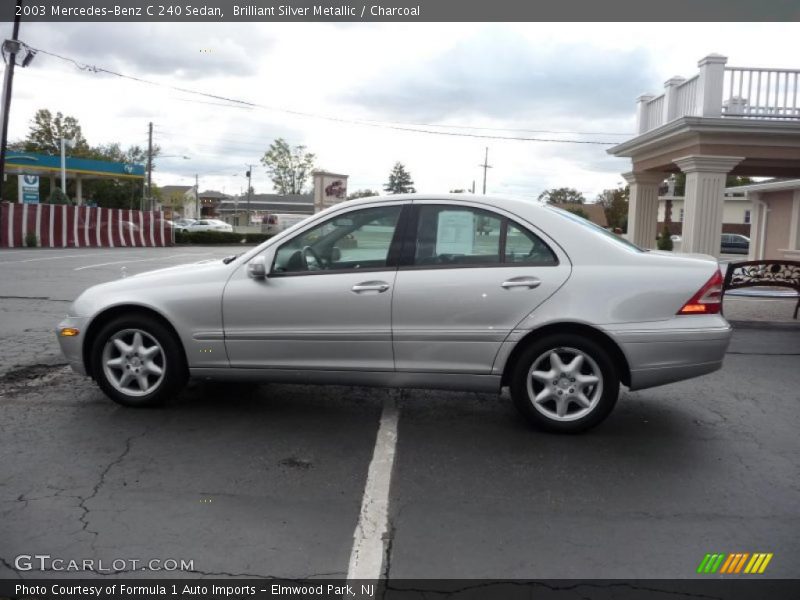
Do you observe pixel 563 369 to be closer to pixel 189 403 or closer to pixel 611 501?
pixel 611 501

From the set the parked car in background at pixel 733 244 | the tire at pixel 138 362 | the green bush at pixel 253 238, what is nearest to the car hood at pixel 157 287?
the tire at pixel 138 362

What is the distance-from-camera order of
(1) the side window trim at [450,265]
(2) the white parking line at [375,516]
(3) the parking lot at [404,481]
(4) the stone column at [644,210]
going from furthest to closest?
(4) the stone column at [644,210], (1) the side window trim at [450,265], (3) the parking lot at [404,481], (2) the white parking line at [375,516]

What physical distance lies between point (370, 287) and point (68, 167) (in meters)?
43.5

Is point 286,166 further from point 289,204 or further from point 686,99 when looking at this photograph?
point 686,99

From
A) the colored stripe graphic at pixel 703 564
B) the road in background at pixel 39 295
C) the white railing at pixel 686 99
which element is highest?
the white railing at pixel 686 99

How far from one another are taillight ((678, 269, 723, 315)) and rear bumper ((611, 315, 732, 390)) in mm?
47

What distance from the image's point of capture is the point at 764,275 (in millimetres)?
10406

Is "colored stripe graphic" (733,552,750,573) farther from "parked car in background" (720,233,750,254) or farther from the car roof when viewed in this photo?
"parked car in background" (720,233,750,254)

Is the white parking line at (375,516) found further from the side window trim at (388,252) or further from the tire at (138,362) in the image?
the tire at (138,362)

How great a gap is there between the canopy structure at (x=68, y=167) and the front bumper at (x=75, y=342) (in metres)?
37.8

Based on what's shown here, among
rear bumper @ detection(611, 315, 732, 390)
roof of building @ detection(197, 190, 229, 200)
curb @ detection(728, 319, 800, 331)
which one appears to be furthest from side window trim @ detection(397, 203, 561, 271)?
roof of building @ detection(197, 190, 229, 200)

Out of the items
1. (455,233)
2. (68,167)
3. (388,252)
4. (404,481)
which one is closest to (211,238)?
(68,167)

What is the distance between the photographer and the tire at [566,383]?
4645mm

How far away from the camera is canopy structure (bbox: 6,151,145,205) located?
129 ft
